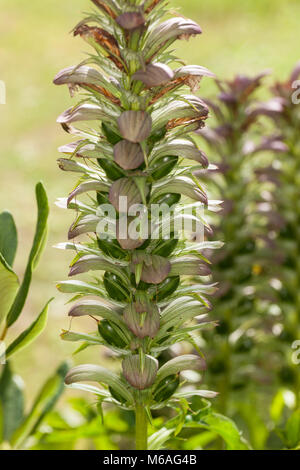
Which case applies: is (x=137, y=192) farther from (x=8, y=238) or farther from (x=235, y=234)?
(x=235, y=234)

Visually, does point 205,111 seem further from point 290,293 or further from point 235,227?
point 290,293

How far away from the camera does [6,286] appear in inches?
39.6

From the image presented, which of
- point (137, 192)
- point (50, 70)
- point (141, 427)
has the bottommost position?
point (141, 427)

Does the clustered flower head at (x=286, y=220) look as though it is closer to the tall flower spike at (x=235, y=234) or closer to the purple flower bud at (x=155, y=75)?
the tall flower spike at (x=235, y=234)

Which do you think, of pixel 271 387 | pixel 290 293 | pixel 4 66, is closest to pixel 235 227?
pixel 290 293

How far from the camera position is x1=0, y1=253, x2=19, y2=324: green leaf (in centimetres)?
96

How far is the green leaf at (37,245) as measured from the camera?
3.32ft

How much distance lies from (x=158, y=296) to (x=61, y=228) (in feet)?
10.1

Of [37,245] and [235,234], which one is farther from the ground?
[235,234]

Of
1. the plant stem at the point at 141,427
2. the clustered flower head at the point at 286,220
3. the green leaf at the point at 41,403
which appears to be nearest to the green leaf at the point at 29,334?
the plant stem at the point at 141,427

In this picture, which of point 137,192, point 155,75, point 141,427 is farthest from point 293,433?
point 155,75

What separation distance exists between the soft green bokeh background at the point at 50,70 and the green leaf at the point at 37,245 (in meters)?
1.73

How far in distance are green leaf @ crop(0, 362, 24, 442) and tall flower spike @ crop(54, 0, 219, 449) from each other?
1.68 ft

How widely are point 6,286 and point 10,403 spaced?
1.79 ft
